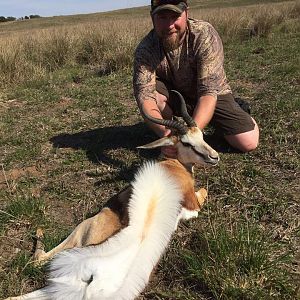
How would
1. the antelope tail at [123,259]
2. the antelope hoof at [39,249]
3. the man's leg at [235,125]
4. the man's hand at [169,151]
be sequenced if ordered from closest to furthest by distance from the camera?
the antelope tail at [123,259] < the antelope hoof at [39,249] < the man's hand at [169,151] < the man's leg at [235,125]

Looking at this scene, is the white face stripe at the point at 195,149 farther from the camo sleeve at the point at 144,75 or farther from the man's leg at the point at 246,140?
the camo sleeve at the point at 144,75

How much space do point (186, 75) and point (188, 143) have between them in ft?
4.93

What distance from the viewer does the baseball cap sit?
5051 millimetres

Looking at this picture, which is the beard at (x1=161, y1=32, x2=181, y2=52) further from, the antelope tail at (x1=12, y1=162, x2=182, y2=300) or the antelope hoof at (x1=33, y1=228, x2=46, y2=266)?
the antelope hoof at (x1=33, y1=228, x2=46, y2=266)

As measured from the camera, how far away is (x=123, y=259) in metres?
2.92

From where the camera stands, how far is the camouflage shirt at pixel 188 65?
5441 mm

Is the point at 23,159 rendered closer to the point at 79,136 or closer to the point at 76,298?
the point at 79,136

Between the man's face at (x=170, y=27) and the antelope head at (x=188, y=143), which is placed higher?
the man's face at (x=170, y=27)

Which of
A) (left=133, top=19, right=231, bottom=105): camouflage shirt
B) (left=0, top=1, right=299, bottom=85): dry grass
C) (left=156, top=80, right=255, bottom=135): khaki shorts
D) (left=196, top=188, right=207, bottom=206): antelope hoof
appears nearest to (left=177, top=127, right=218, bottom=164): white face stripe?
(left=196, top=188, right=207, bottom=206): antelope hoof

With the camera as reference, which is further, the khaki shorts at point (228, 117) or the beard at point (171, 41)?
the khaki shorts at point (228, 117)

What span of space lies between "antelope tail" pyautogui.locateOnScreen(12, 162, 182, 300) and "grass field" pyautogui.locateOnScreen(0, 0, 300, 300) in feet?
1.18

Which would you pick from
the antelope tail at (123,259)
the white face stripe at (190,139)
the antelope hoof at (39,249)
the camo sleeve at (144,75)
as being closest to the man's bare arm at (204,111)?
the white face stripe at (190,139)

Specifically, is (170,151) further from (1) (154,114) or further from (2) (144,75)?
(2) (144,75)

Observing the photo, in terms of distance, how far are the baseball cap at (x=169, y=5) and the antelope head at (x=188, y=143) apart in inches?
48.9
